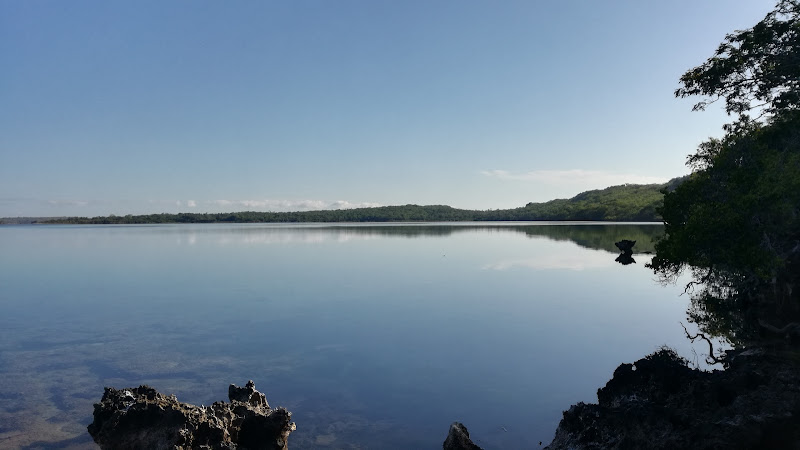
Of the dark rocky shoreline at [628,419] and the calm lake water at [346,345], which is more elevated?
the dark rocky shoreline at [628,419]

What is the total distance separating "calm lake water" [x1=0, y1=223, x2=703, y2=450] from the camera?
9.23 metres

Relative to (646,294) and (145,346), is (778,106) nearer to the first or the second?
(646,294)

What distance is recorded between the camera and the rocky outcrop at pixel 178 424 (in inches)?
264

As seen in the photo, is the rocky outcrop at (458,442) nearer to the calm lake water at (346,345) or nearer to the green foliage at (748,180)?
the calm lake water at (346,345)

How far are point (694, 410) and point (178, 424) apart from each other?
779 centimetres

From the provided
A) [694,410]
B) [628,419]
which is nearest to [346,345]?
[628,419]

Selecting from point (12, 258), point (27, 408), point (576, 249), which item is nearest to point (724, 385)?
point (27, 408)

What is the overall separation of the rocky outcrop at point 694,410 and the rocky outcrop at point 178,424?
15.6ft

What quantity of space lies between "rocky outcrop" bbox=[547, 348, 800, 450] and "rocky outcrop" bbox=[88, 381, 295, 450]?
4.76m

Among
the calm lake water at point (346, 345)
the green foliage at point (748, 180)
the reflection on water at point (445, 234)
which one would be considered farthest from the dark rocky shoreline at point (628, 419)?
the reflection on water at point (445, 234)

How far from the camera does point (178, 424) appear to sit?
6684 millimetres

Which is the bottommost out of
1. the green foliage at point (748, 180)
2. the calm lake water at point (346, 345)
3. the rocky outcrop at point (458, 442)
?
the calm lake water at point (346, 345)

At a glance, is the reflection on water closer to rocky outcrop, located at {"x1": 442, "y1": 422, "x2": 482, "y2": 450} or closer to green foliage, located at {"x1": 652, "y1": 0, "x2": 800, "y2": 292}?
green foliage, located at {"x1": 652, "y1": 0, "x2": 800, "y2": 292}

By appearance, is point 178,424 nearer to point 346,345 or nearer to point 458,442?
point 458,442
